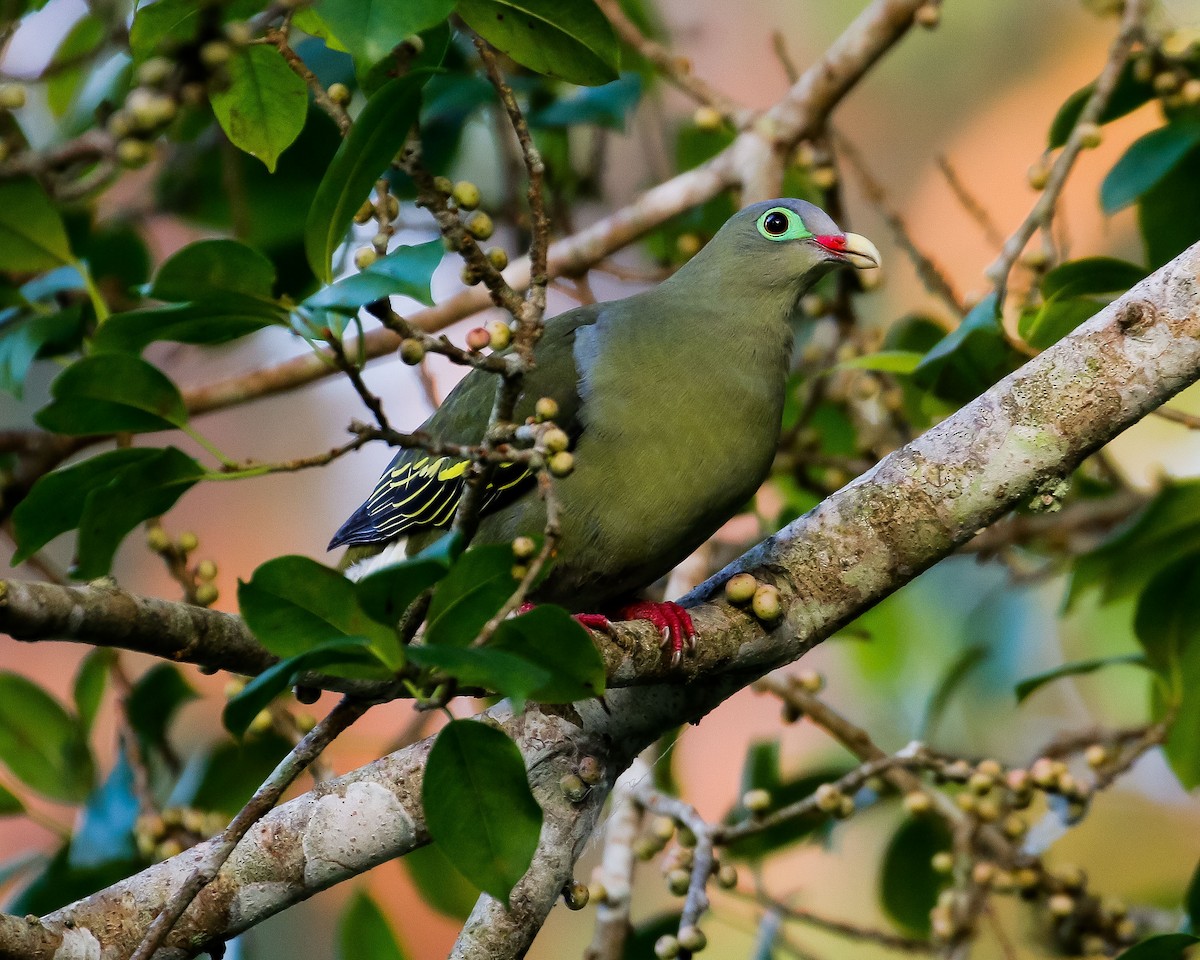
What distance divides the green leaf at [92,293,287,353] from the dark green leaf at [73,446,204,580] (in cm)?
15

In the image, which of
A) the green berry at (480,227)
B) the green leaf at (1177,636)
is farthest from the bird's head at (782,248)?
the green berry at (480,227)

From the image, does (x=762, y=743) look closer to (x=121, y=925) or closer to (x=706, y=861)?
(x=706, y=861)

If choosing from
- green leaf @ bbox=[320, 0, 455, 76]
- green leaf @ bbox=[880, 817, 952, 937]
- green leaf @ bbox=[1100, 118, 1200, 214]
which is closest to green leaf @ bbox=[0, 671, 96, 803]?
green leaf @ bbox=[880, 817, 952, 937]

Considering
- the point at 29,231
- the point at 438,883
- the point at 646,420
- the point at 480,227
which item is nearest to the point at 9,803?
the point at 438,883

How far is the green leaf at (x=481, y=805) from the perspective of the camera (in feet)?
4.64

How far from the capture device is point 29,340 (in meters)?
2.50

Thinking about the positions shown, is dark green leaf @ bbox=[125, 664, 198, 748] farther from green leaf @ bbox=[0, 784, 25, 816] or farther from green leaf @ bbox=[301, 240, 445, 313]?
green leaf @ bbox=[301, 240, 445, 313]

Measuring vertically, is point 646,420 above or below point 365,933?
above

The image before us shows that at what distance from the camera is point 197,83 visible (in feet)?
4.50

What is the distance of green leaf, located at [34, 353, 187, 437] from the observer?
→ 159cm

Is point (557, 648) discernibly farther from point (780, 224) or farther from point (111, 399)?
point (780, 224)

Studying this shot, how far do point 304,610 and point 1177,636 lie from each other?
1775 millimetres

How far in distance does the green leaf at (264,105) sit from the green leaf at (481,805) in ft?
3.07

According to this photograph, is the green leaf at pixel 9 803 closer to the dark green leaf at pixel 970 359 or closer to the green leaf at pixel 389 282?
the green leaf at pixel 389 282
